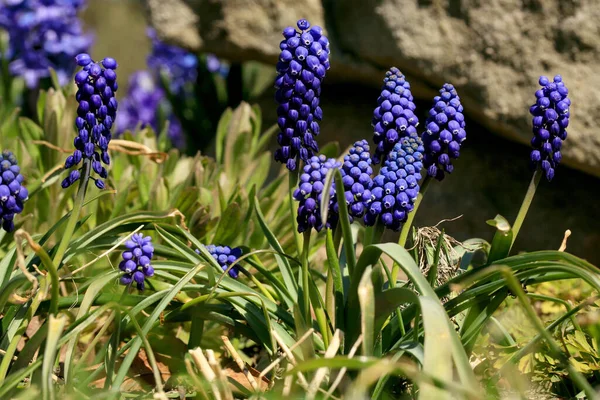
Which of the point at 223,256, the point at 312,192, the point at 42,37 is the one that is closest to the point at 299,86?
the point at 312,192

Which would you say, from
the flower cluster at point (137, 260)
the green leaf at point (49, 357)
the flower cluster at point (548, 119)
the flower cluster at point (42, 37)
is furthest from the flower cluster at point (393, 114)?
the flower cluster at point (42, 37)

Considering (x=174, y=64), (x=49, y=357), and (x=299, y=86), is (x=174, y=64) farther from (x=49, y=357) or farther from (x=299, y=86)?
(x=49, y=357)

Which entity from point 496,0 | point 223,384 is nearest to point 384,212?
point 223,384

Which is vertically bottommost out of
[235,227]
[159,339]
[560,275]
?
[159,339]

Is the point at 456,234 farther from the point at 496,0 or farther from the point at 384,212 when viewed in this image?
the point at 384,212

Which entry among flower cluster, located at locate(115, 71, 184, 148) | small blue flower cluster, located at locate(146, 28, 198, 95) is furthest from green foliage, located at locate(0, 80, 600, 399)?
small blue flower cluster, located at locate(146, 28, 198, 95)

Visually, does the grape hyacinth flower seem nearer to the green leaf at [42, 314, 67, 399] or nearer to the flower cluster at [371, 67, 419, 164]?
the flower cluster at [371, 67, 419, 164]
